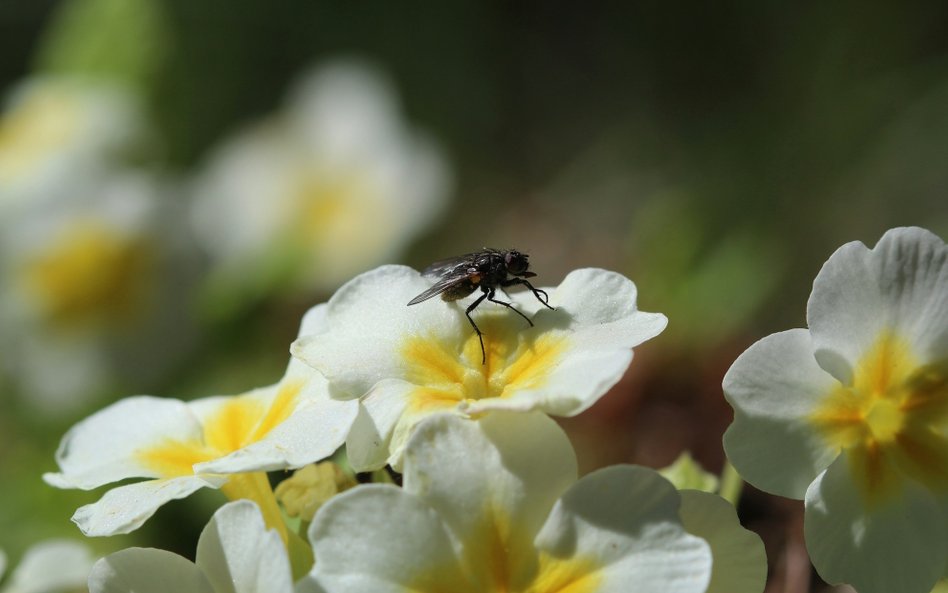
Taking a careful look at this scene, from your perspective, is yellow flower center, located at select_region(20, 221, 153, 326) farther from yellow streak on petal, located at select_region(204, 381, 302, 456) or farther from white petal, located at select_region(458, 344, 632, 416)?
white petal, located at select_region(458, 344, 632, 416)

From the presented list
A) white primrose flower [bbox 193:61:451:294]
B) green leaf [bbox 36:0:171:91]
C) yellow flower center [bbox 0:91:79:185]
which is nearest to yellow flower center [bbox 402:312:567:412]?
white primrose flower [bbox 193:61:451:294]

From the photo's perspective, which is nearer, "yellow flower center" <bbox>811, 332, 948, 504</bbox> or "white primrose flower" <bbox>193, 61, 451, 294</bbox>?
"yellow flower center" <bbox>811, 332, 948, 504</bbox>

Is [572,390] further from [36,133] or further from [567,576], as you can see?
[36,133]

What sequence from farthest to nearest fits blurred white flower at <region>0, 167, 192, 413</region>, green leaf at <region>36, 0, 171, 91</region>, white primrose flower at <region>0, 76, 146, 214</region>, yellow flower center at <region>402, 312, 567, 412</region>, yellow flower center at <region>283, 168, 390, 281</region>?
1. yellow flower center at <region>283, 168, 390, 281</region>
2. green leaf at <region>36, 0, 171, 91</region>
3. white primrose flower at <region>0, 76, 146, 214</region>
4. blurred white flower at <region>0, 167, 192, 413</region>
5. yellow flower center at <region>402, 312, 567, 412</region>

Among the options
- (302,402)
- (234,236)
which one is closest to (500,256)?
(302,402)

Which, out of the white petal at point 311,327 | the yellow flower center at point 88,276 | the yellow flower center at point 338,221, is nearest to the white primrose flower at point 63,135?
the yellow flower center at point 88,276

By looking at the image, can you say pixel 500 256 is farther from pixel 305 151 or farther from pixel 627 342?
pixel 305 151
